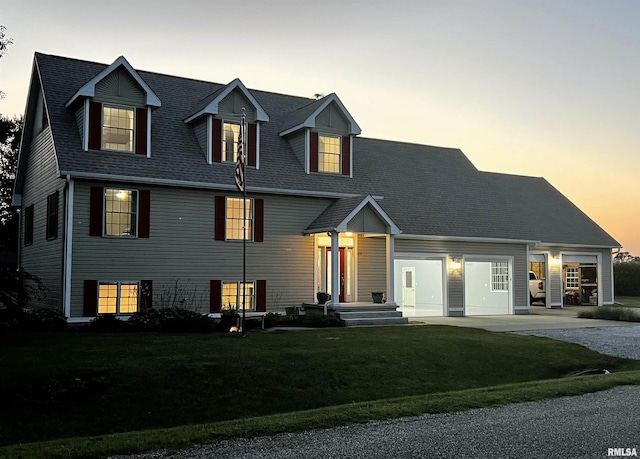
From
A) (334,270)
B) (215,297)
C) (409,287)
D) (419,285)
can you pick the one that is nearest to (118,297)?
(215,297)

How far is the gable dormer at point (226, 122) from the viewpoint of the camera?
20391mm

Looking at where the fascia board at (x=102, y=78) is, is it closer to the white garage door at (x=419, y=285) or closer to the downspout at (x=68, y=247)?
the downspout at (x=68, y=247)

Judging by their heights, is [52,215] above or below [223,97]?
below

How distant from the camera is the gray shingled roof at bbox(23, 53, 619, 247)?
19.2m

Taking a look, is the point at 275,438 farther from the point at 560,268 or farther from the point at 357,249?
the point at 560,268

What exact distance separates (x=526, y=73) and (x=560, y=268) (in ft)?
40.0

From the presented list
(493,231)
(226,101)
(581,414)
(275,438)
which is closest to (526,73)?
(493,231)

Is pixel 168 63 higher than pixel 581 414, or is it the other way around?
pixel 168 63

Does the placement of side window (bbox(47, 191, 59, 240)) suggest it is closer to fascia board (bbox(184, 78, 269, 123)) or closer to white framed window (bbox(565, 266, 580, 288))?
fascia board (bbox(184, 78, 269, 123))

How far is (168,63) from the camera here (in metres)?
39.8

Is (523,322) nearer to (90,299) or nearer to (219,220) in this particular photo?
(219,220)

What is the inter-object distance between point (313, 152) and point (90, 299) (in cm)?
920

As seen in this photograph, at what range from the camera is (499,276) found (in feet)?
90.5

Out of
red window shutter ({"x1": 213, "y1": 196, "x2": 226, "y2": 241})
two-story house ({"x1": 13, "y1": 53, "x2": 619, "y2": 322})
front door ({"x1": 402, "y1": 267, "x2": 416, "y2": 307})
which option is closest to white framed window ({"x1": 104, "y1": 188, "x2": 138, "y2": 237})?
two-story house ({"x1": 13, "y1": 53, "x2": 619, "y2": 322})
